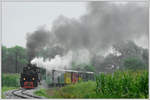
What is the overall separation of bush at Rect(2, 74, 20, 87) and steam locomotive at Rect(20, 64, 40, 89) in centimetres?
19

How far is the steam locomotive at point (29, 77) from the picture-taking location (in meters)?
13.2

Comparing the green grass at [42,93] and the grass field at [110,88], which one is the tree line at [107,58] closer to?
the grass field at [110,88]

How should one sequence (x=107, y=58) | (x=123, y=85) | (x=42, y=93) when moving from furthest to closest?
1. (x=107, y=58)
2. (x=42, y=93)
3. (x=123, y=85)

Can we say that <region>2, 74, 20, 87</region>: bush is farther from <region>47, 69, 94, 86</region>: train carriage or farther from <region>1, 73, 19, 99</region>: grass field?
<region>47, 69, 94, 86</region>: train carriage

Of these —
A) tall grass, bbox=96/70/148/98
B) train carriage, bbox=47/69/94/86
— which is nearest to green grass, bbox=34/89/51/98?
train carriage, bbox=47/69/94/86

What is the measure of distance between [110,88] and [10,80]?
9.88 feet

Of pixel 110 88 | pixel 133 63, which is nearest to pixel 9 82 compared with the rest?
pixel 110 88

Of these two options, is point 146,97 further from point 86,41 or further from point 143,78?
point 86,41

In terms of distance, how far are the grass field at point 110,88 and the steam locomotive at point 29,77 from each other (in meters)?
0.49

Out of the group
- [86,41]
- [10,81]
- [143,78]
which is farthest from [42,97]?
[143,78]

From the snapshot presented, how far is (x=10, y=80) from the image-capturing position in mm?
12891

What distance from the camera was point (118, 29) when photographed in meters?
12.8

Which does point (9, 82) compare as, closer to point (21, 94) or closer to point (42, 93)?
point (21, 94)

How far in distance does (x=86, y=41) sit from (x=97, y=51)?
45 cm
